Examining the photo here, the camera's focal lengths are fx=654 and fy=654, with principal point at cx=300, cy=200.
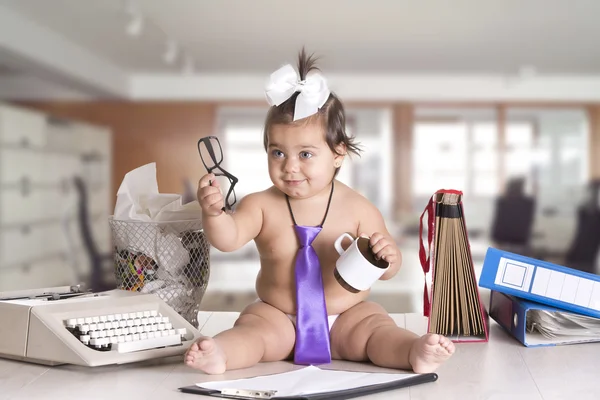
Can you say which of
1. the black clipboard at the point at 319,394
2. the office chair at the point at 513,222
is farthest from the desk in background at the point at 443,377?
the office chair at the point at 513,222

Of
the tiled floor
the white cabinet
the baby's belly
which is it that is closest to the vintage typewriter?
the baby's belly

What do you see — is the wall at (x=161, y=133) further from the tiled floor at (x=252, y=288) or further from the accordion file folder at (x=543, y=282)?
the accordion file folder at (x=543, y=282)

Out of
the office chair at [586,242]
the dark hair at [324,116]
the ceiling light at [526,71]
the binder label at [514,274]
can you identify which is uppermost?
the ceiling light at [526,71]

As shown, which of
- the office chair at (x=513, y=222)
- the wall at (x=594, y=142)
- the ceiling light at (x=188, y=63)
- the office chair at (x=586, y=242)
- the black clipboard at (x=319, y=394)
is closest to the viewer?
the black clipboard at (x=319, y=394)

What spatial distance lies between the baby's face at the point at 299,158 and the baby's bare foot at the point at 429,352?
26 cm

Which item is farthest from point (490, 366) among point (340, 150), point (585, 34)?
point (585, 34)

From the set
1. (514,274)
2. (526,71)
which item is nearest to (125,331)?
(514,274)

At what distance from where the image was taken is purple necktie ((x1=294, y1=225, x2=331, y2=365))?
33.9 inches

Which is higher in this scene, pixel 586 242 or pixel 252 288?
pixel 586 242

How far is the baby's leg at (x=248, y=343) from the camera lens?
76cm

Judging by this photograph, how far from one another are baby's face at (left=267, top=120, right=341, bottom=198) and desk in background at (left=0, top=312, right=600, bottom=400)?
241mm

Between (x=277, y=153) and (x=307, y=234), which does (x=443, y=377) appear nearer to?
(x=307, y=234)

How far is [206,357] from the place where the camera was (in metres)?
0.76

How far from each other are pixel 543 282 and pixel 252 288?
3053 mm
